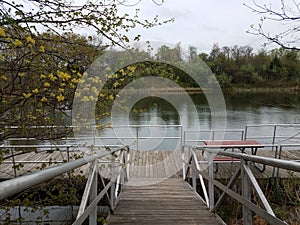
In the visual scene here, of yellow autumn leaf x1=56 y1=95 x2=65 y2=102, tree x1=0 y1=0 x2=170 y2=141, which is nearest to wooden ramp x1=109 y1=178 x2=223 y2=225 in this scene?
tree x1=0 y1=0 x2=170 y2=141

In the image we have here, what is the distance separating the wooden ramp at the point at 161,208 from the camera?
2.49 meters

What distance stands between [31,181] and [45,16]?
57.9 inches

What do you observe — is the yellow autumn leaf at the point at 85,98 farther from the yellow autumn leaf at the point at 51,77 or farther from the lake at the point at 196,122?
the lake at the point at 196,122

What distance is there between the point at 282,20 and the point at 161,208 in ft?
6.95

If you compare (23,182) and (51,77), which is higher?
(51,77)

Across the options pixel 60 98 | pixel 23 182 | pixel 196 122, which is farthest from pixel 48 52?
pixel 196 122

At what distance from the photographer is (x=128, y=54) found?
2.26 metres

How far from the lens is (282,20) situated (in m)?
2.36

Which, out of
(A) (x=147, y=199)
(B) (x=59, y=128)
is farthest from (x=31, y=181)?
(A) (x=147, y=199)

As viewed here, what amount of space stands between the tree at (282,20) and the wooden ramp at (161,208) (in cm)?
169

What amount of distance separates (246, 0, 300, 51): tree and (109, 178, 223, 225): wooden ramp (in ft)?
5.55

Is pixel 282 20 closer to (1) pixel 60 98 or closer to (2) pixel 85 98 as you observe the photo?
(2) pixel 85 98

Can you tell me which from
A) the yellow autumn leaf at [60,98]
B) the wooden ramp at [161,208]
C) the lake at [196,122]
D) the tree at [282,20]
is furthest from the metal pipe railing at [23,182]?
the lake at [196,122]

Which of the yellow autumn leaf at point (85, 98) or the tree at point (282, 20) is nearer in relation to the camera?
the yellow autumn leaf at point (85, 98)
